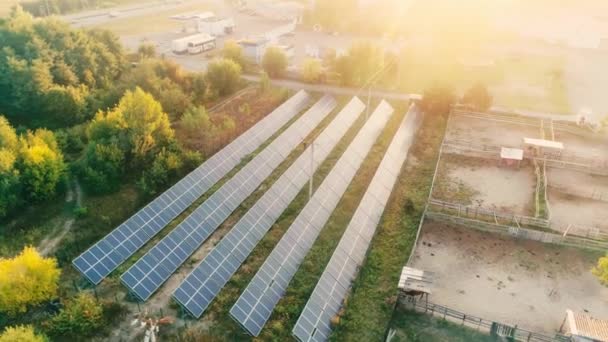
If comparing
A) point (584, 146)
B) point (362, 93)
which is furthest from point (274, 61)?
point (584, 146)

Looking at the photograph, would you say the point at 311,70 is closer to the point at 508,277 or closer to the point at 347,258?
the point at 347,258

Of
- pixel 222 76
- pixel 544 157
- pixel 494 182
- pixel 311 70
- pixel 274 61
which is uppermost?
pixel 222 76

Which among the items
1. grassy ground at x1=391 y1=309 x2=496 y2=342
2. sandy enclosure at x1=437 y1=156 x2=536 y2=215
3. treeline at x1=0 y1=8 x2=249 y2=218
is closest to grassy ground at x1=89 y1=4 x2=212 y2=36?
treeline at x1=0 y1=8 x2=249 y2=218

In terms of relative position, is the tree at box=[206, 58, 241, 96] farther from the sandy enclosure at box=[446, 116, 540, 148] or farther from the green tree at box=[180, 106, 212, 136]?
the sandy enclosure at box=[446, 116, 540, 148]

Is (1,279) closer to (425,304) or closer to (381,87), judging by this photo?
(425,304)

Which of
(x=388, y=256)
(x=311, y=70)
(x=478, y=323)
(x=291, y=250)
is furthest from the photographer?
(x=311, y=70)


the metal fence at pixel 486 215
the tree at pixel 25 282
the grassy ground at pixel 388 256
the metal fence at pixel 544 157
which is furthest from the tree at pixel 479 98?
the tree at pixel 25 282
